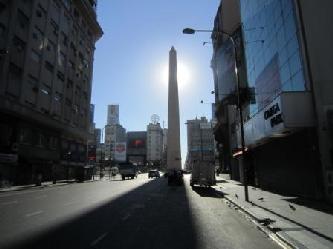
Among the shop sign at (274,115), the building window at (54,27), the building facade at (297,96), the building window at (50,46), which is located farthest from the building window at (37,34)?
the shop sign at (274,115)

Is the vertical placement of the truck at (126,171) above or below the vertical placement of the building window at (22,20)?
below

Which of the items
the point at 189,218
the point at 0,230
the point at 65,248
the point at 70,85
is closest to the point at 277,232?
the point at 189,218

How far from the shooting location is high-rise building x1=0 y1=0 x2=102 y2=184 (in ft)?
137

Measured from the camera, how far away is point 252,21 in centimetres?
3403

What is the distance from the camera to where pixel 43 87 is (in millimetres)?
52125

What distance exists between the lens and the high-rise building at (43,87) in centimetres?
4166

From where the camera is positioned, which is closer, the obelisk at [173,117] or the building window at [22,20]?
the building window at [22,20]

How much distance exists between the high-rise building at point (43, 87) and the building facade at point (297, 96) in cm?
2707

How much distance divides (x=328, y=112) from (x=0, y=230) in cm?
1609

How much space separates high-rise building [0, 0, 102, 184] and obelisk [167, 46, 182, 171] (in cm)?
2395

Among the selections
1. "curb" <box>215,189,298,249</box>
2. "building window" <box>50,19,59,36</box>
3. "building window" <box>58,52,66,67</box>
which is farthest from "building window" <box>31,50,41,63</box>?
"curb" <box>215,189,298,249</box>

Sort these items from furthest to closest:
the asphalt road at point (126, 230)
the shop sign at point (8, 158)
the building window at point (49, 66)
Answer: the building window at point (49, 66), the shop sign at point (8, 158), the asphalt road at point (126, 230)

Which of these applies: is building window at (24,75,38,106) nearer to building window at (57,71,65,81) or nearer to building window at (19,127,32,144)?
building window at (19,127,32,144)

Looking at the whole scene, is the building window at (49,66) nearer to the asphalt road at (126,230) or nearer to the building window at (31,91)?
the building window at (31,91)
